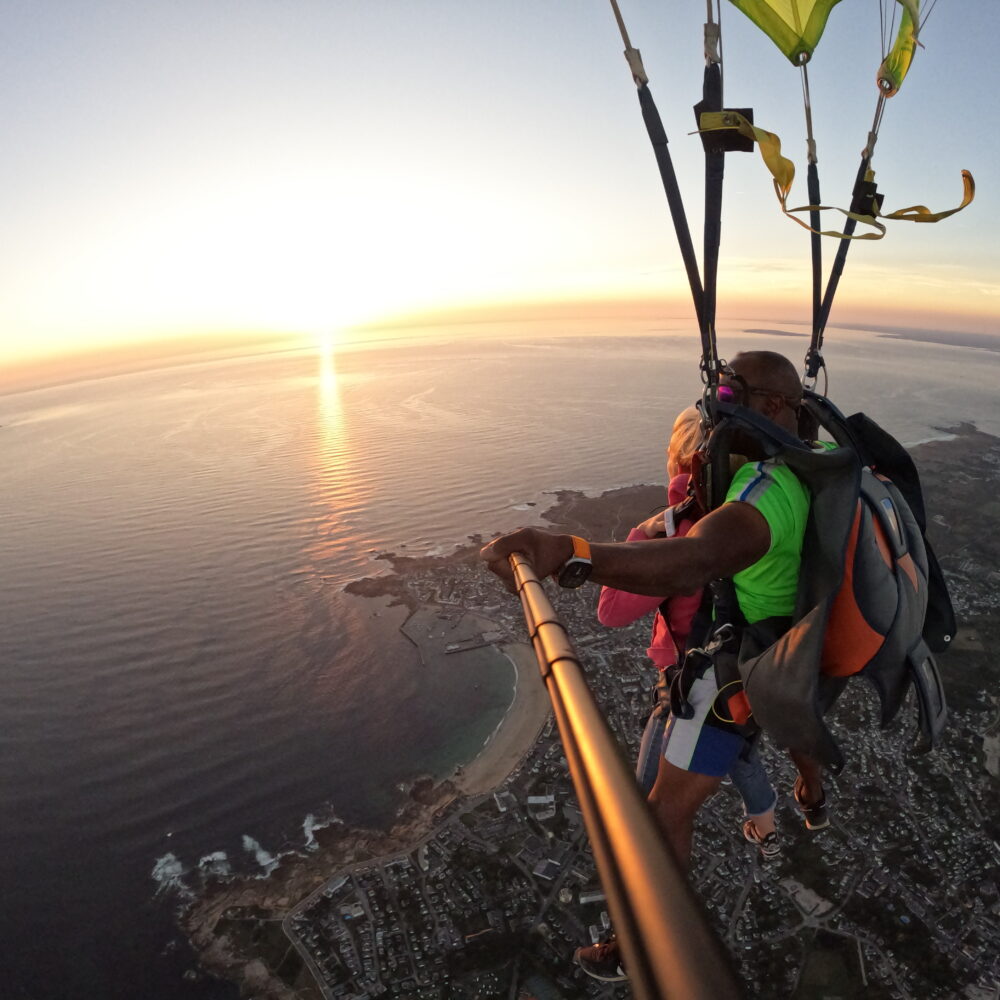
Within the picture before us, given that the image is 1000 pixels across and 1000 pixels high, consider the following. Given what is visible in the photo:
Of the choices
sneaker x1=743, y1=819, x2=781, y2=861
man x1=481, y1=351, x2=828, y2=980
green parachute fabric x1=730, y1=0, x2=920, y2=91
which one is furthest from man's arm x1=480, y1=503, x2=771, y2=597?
sneaker x1=743, y1=819, x2=781, y2=861

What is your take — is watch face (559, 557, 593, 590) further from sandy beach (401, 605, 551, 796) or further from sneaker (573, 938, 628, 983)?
sandy beach (401, 605, 551, 796)

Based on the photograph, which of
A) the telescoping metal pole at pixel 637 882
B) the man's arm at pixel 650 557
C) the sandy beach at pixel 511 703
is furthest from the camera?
the sandy beach at pixel 511 703

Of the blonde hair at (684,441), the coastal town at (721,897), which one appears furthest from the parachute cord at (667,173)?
the coastal town at (721,897)

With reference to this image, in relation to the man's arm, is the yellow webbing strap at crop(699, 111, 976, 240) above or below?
above

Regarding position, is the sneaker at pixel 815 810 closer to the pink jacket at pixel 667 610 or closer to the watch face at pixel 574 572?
the pink jacket at pixel 667 610

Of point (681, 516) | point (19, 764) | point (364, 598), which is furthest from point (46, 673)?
point (681, 516)

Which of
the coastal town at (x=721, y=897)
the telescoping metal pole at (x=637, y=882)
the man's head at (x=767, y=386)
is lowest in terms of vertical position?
the coastal town at (x=721, y=897)

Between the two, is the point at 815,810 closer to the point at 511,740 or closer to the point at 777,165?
the point at 777,165
